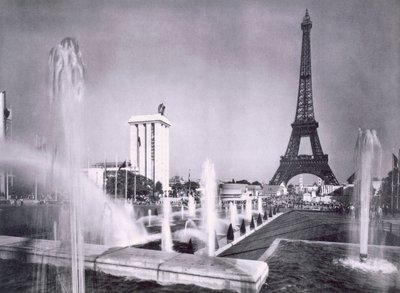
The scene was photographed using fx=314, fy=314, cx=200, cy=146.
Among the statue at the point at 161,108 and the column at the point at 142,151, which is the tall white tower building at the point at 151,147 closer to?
the column at the point at 142,151

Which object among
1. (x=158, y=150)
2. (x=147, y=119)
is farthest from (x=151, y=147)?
(x=147, y=119)

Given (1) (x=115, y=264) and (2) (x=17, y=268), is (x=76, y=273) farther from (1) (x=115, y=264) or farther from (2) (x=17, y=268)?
(2) (x=17, y=268)

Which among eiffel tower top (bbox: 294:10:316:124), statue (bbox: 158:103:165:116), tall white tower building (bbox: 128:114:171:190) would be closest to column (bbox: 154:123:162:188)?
tall white tower building (bbox: 128:114:171:190)

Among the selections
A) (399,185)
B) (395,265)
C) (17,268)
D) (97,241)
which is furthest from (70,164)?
(399,185)

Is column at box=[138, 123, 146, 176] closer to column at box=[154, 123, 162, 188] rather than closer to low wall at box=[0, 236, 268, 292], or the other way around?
column at box=[154, 123, 162, 188]

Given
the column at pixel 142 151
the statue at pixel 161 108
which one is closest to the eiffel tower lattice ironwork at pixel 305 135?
the column at pixel 142 151
